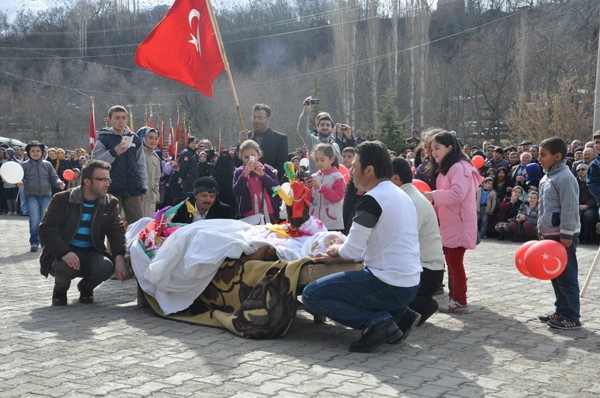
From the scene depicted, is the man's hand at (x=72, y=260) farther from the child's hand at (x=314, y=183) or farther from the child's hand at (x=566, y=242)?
the child's hand at (x=566, y=242)

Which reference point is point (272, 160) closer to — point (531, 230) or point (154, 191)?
point (154, 191)

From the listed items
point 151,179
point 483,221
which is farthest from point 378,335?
point 483,221

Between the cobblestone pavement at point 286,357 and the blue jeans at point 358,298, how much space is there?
11.4 inches

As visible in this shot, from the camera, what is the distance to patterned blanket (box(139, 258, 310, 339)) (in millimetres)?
6059

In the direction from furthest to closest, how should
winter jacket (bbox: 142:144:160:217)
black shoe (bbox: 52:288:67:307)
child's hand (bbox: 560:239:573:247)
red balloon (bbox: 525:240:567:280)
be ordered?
winter jacket (bbox: 142:144:160:217) → black shoe (bbox: 52:288:67:307) → child's hand (bbox: 560:239:573:247) → red balloon (bbox: 525:240:567:280)

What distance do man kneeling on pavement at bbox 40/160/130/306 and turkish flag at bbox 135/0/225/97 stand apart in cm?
292

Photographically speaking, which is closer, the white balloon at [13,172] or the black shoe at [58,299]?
the black shoe at [58,299]

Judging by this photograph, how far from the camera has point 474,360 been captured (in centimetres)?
556

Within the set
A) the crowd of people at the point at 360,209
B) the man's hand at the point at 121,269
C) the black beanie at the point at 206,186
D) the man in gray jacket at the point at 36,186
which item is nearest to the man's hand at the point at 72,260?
the crowd of people at the point at 360,209

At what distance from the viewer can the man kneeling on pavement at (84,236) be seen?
7.42 m

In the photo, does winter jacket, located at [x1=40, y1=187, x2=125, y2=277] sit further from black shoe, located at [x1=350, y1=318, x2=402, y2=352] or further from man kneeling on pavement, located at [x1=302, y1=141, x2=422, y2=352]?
black shoe, located at [x1=350, y1=318, x2=402, y2=352]

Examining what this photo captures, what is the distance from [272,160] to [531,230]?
278 inches

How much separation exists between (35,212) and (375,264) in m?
9.06

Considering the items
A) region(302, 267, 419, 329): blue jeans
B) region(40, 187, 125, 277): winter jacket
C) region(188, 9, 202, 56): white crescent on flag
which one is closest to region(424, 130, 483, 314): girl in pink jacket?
region(302, 267, 419, 329): blue jeans
